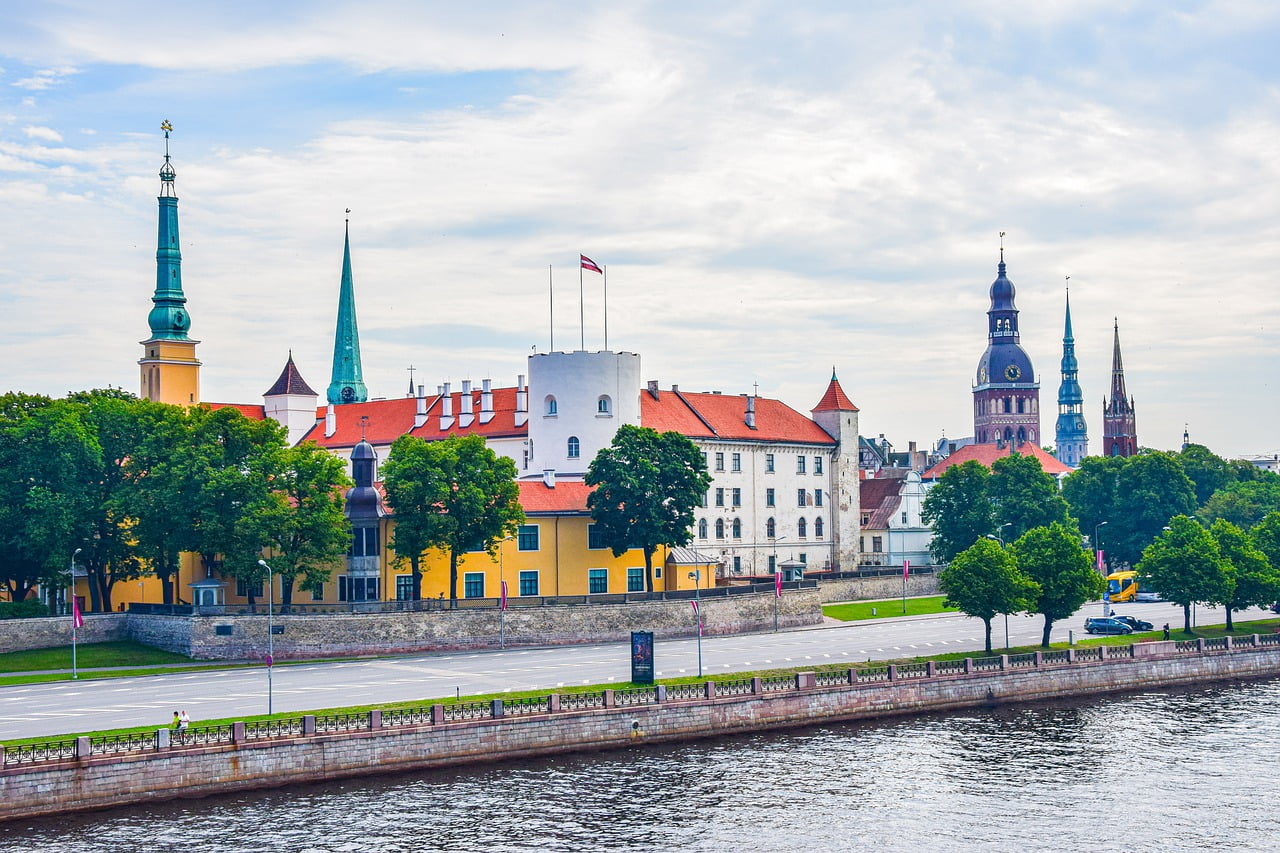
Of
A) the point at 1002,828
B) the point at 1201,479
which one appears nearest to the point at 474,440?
the point at 1002,828

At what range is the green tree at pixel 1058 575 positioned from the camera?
3189 inches

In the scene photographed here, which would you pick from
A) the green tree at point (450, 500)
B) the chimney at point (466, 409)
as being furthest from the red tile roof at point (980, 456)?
the green tree at point (450, 500)

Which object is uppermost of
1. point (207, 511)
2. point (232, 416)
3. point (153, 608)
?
point (232, 416)

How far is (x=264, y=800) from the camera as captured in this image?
50156mm

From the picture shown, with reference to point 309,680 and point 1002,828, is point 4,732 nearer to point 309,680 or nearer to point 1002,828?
point 309,680

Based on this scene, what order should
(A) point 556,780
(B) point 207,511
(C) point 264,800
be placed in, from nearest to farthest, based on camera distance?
1. (C) point 264,800
2. (A) point 556,780
3. (B) point 207,511

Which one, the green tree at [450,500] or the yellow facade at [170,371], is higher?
the yellow facade at [170,371]

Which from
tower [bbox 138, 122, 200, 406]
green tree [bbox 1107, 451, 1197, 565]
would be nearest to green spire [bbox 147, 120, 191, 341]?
tower [bbox 138, 122, 200, 406]

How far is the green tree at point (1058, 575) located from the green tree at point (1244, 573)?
12.7m

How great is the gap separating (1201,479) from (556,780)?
122042 millimetres

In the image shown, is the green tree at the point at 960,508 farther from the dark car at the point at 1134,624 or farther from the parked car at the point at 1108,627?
the parked car at the point at 1108,627

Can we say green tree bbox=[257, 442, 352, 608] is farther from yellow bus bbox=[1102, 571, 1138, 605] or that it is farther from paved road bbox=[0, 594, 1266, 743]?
yellow bus bbox=[1102, 571, 1138, 605]

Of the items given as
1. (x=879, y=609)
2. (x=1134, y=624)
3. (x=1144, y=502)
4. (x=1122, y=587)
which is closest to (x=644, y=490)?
(x=879, y=609)

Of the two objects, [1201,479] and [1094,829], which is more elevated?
[1201,479]
